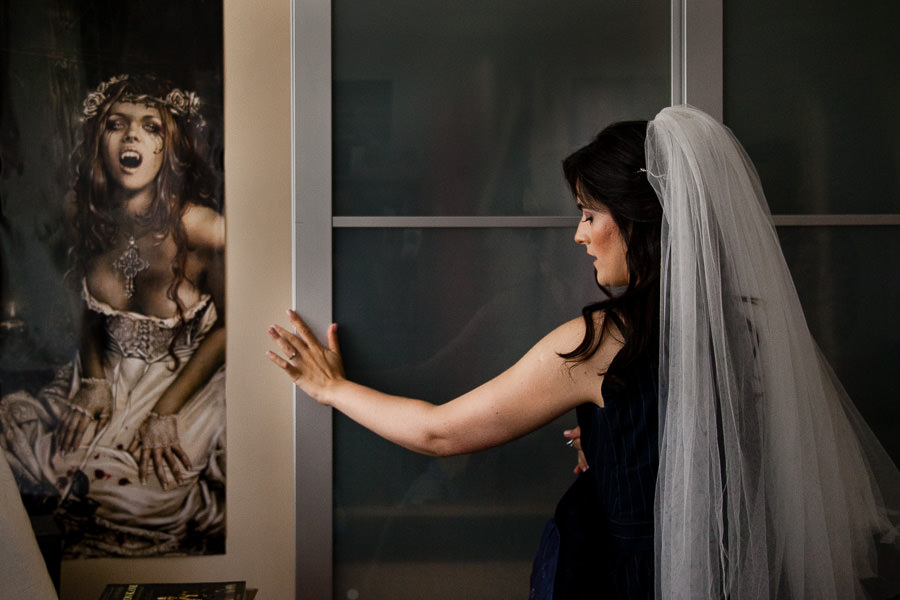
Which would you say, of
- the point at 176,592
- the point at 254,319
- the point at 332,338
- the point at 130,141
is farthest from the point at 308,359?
the point at 130,141

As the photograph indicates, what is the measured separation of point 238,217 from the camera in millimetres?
1442

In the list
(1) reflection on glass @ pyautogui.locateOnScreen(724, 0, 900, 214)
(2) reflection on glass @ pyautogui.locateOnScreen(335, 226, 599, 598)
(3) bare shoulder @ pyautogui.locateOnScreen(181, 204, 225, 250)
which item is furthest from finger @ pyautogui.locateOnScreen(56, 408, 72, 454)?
(1) reflection on glass @ pyautogui.locateOnScreen(724, 0, 900, 214)

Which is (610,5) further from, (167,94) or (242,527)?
(242,527)

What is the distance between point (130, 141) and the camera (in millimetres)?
1406

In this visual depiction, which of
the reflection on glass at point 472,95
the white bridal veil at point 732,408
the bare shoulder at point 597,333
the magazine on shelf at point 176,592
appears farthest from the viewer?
the reflection on glass at point 472,95

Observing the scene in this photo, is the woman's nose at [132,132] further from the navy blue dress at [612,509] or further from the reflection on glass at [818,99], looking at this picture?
the reflection on glass at [818,99]

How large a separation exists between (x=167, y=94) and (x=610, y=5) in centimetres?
103

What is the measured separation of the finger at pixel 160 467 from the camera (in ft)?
4.74

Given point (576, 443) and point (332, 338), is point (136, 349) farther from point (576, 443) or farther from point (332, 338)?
point (576, 443)

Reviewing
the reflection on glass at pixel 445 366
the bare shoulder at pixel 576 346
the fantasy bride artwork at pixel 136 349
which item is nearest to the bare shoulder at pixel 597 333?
the bare shoulder at pixel 576 346

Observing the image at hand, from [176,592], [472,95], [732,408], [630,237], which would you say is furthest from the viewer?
[472,95]

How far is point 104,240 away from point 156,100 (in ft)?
1.12

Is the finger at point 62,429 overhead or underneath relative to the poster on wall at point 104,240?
underneath

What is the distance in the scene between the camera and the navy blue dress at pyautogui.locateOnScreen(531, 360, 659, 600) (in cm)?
104
